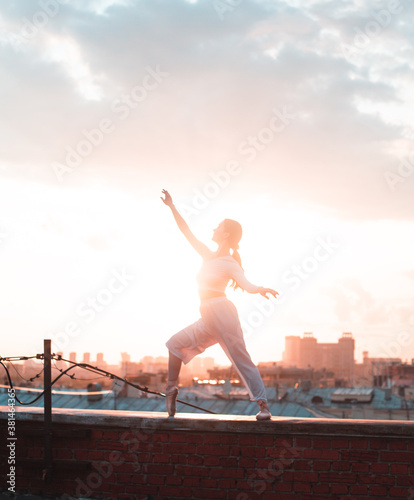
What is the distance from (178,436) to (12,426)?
6.18 feet

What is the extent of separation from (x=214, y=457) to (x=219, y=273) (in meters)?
1.90

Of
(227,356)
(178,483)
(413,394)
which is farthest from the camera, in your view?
(413,394)

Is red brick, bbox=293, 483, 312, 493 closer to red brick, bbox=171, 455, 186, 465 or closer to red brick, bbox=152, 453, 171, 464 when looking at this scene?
red brick, bbox=171, 455, 186, 465

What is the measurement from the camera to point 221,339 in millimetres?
7887

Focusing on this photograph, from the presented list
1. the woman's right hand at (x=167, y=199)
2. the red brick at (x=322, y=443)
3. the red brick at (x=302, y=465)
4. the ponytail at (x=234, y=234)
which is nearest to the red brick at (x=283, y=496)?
the red brick at (x=302, y=465)

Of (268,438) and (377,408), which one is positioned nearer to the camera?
(268,438)

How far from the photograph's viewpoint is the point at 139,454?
741 centimetres

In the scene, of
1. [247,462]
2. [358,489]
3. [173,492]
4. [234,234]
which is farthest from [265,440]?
[234,234]

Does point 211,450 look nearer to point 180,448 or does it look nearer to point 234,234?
point 180,448

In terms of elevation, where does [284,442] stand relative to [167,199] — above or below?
below

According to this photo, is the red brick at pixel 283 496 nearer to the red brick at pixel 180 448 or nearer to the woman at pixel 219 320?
the red brick at pixel 180 448

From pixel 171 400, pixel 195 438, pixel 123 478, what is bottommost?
pixel 123 478

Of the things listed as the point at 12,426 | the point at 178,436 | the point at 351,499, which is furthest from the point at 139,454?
the point at 351,499

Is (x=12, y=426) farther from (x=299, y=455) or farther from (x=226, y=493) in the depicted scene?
(x=299, y=455)
